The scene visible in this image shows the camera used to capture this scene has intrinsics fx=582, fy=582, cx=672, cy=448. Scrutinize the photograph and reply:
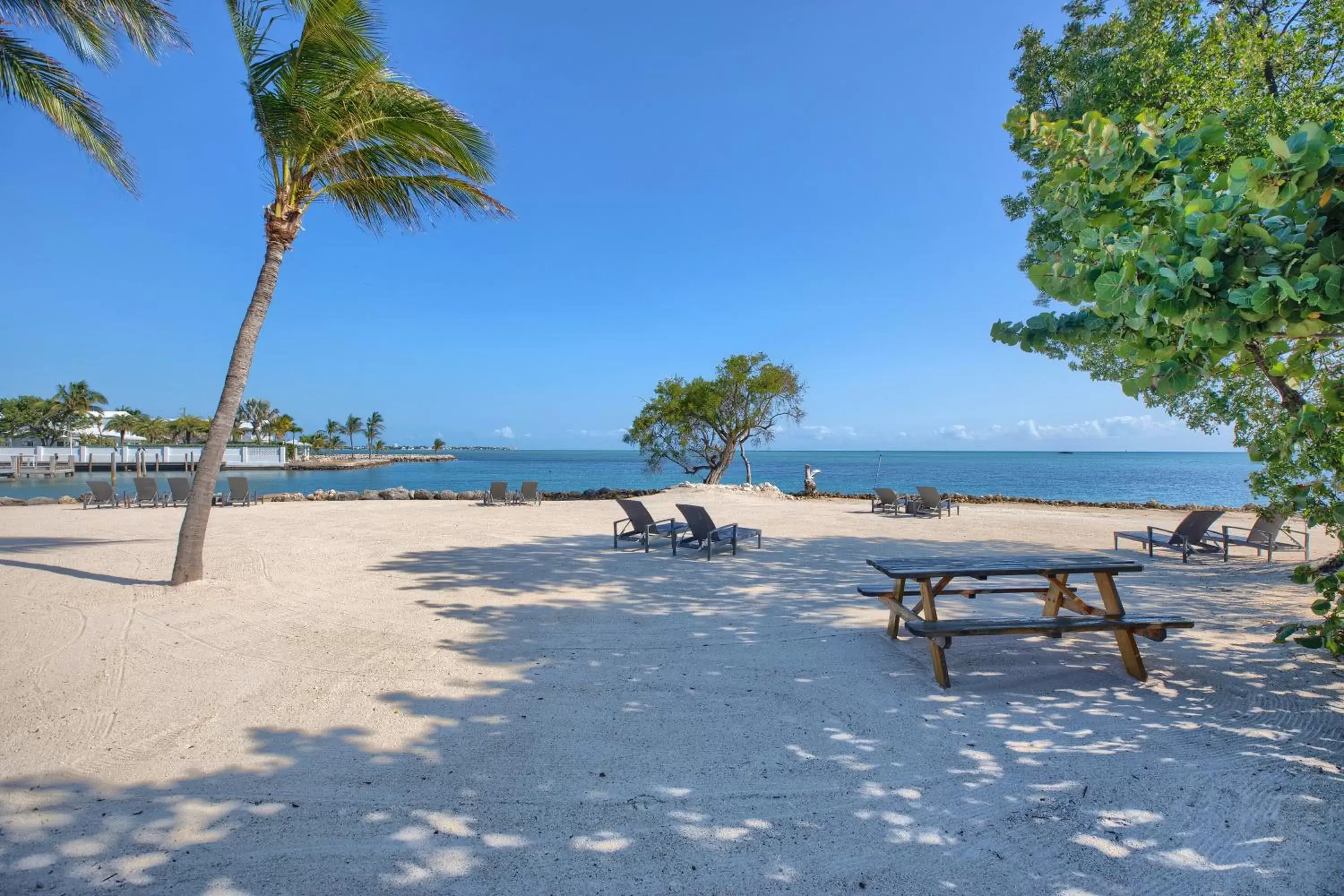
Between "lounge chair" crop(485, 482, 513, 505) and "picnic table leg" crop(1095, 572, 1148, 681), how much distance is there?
15960 millimetres

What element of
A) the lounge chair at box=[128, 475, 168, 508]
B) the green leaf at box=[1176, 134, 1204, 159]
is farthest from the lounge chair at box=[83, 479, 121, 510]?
the green leaf at box=[1176, 134, 1204, 159]

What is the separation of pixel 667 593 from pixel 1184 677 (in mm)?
4599

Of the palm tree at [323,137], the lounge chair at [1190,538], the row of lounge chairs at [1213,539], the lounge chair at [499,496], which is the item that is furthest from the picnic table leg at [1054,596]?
the lounge chair at [499,496]

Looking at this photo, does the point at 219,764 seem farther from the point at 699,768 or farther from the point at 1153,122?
the point at 1153,122

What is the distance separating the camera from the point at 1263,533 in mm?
8648

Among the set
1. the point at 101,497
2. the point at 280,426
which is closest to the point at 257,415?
the point at 280,426

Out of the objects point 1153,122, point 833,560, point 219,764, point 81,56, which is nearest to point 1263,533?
point 833,560

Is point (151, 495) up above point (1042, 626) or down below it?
above

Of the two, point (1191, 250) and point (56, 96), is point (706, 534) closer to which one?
point (1191, 250)

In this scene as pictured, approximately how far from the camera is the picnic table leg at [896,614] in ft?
16.6

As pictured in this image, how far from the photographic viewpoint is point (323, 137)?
6.71 meters

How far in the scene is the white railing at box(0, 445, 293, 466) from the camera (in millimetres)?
52000

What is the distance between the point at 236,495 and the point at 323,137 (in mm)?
14480

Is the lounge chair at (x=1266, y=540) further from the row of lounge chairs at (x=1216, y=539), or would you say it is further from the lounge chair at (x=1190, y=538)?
the lounge chair at (x=1190, y=538)
